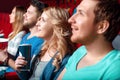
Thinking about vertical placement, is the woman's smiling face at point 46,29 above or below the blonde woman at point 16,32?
above

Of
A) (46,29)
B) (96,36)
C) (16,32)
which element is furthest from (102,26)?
(16,32)

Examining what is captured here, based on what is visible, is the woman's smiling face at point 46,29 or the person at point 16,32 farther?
the person at point 16,32

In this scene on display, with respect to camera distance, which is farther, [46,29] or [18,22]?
[18,22]

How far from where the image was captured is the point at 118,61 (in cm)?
111

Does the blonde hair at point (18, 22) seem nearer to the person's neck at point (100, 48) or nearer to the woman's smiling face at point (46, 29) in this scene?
the woman's smiling face at point (46, 29)

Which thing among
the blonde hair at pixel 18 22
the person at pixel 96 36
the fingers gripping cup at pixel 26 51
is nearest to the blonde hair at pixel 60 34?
the fingers gripping cup at pixel 26 51

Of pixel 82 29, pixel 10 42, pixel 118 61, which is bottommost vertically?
pixel 10 42

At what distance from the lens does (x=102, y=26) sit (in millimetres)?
1180

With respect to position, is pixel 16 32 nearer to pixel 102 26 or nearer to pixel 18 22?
pixel 18 22

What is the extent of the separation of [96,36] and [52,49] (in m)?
0.57

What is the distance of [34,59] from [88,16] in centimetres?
69

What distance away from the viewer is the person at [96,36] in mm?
1121

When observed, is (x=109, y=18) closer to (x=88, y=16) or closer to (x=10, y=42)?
(x=88, y=16)

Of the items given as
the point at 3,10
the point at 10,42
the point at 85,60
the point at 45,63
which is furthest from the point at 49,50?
the point at 3,10
